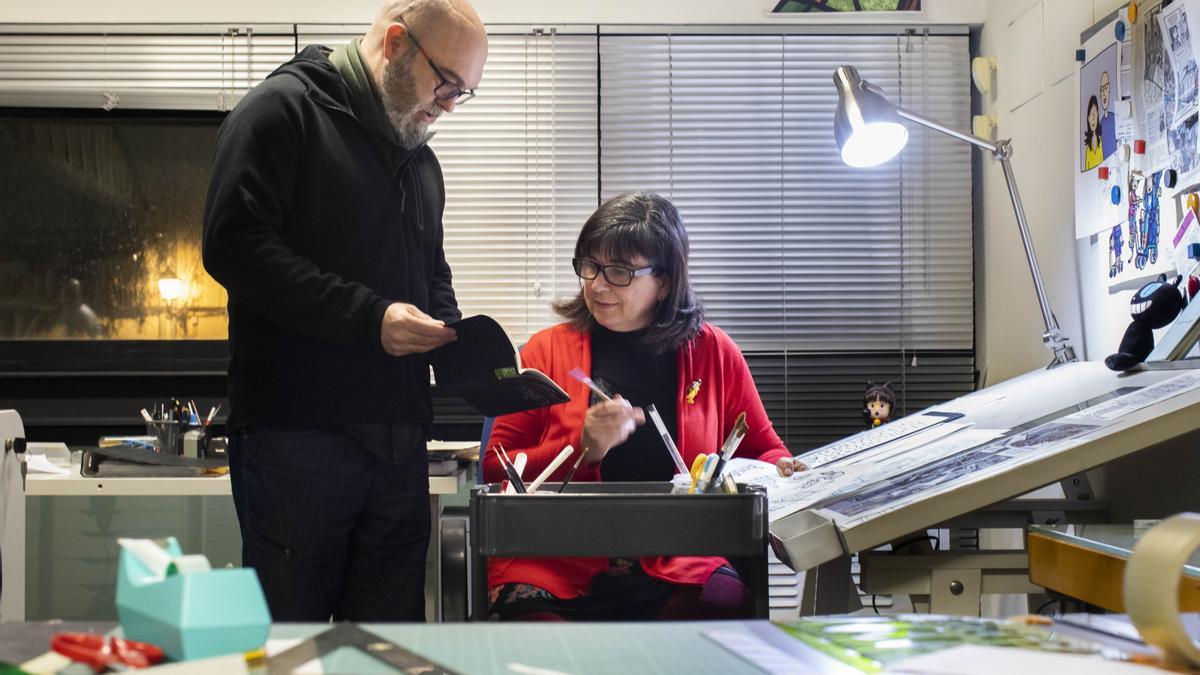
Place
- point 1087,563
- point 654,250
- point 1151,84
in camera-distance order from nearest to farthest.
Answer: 1. point 1087,563
2. point 654,250
3. point 1151,84

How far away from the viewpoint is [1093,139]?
261 cm

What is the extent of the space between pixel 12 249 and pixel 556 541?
313cm

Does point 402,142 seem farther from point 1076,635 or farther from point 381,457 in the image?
point 1076,635

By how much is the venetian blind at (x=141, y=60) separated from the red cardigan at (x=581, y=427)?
2.11 metres

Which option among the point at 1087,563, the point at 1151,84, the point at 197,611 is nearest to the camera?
the point at 197,611

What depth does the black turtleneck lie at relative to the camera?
1.93m

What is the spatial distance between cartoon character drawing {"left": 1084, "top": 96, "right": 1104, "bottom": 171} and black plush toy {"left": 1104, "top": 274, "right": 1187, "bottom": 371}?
0.59m

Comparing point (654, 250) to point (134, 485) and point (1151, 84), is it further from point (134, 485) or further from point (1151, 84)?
point (134, 485)

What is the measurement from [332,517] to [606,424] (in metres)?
0.43

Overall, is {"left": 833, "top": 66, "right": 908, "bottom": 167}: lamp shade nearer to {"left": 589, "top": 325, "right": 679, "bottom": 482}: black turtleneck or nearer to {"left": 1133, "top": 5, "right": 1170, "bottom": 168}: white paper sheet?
{"left": 1133, "top": 5, "right": 1170, "bottom": 168}: white paper sheet

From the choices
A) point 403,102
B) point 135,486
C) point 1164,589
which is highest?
point 403,102

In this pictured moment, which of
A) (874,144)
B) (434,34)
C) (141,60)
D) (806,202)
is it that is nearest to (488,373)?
(434,34)

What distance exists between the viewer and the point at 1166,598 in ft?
2.43

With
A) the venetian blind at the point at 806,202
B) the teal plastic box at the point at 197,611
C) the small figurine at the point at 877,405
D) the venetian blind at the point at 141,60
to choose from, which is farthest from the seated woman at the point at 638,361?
the venetian blind at the point at 141,60
